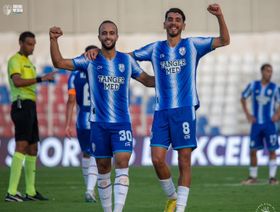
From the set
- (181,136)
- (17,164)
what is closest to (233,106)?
(17,164)

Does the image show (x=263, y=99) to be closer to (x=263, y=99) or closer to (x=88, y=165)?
(x=263, y=99)

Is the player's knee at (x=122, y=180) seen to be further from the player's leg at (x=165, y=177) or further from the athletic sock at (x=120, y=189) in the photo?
the player's leg at (x=165, y=177)

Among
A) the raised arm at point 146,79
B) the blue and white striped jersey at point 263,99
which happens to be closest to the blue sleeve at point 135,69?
the raised arm at point 146,79

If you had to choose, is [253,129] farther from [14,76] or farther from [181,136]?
[181,136]

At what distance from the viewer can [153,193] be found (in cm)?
1627

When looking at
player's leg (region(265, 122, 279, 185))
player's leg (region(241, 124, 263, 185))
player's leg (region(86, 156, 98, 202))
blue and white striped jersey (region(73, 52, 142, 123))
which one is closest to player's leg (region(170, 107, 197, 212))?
blue and white striped jersey (region(73, 52, 142, 123))


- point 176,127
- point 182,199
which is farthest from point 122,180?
point 176,127

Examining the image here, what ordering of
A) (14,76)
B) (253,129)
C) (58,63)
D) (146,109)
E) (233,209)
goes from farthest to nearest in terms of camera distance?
(146,109) → (253,129) → (14,76) → (233,209) → (58,63)

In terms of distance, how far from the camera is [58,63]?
37.9 ft

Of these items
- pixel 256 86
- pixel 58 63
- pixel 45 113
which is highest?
pixel 58 63

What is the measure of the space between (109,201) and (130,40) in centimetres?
2066

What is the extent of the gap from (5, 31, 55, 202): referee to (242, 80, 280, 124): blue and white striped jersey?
5929 mm

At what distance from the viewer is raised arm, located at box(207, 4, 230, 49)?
11430mm

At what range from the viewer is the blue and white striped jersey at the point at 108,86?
38.4 feet
